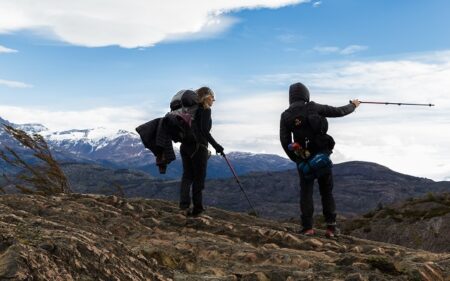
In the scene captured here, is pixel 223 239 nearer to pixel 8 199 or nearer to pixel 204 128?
pixel 204 128

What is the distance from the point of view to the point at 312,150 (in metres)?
11.4

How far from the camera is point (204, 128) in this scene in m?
11.8

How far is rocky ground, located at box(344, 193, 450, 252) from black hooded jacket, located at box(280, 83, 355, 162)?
1353 centimetres

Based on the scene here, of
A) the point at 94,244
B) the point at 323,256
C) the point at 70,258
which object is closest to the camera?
the point at 70,258

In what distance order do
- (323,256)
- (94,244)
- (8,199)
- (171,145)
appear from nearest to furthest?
(94,244) → (323,256) → (8,199) → (171,145)

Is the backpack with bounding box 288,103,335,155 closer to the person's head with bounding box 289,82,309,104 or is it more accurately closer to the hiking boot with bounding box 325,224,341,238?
the person's head with bounding box 289,82,309,104

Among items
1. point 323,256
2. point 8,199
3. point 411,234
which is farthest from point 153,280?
point 411,234

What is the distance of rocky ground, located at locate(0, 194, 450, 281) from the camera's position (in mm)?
4672

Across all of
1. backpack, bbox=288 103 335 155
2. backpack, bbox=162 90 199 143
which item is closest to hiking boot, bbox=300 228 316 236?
backpack, bbox=288 103 335 155

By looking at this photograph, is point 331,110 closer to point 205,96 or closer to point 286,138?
point 286,138

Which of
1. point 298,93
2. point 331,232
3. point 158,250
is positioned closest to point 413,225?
point 331,232

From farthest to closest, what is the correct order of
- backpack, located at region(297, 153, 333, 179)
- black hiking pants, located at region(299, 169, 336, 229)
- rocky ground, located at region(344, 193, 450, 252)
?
rocky ground, located at region(344, 193, 450, 252) → black hiking pants, located at region(299, 169, 336, 229) → backpack, located at region(297, 153, 333, 179)

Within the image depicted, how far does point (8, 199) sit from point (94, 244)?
497cm

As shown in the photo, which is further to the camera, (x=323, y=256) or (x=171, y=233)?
(x=171, y=233)
